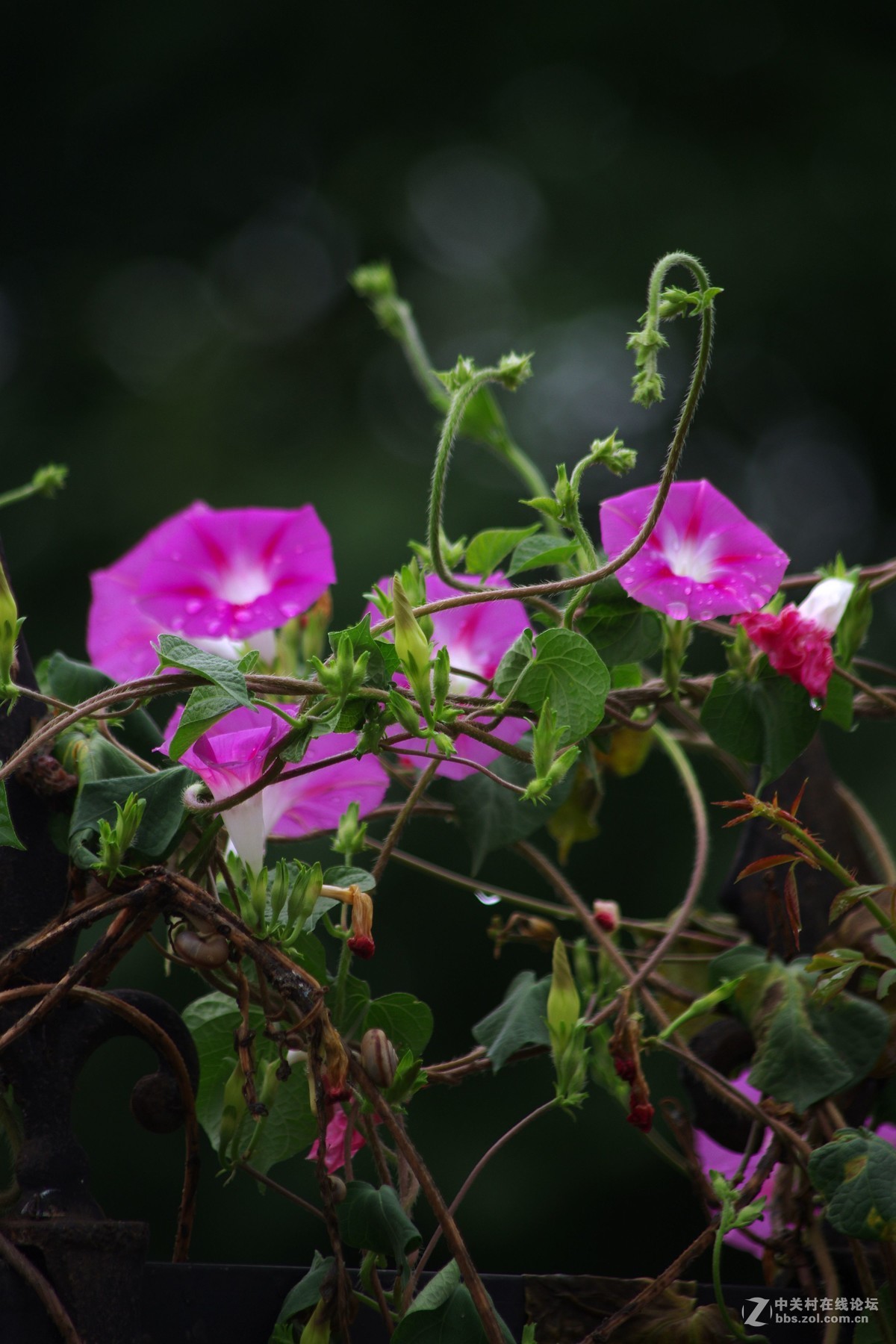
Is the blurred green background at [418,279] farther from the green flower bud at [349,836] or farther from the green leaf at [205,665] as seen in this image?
the green leaf at [205,665]

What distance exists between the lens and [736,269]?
2.75 m

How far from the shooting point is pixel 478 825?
551 mm

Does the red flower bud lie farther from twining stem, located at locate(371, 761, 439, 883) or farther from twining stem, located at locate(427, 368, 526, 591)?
twining stem, located at locate(427, 368, 526, 591)

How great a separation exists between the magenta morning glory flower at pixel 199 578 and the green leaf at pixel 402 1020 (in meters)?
0.17

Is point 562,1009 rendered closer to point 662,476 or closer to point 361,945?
point 361,945

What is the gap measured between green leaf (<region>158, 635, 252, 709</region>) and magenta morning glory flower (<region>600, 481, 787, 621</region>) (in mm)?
165

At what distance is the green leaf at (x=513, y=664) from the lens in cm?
47

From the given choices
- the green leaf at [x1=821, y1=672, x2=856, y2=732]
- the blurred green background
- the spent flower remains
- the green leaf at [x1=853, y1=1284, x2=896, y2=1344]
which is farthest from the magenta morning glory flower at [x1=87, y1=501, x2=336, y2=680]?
the blurred green background

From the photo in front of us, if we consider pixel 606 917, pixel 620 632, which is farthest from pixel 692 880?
pixel 620 632

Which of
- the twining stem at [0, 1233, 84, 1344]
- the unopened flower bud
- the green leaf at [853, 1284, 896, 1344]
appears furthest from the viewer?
the unopened flower bud

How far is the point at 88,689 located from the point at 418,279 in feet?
8.71

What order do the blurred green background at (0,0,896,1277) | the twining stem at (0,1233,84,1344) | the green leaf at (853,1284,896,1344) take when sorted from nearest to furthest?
the twining stem at (0,1233,84,1344) → the green leaf at (853,1284,896,1344) → the blurred green background at (0,0,896,1277)

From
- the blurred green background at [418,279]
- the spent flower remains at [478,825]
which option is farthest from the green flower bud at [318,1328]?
the blurred green background at [418,279]

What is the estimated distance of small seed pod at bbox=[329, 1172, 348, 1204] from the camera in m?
0.43
